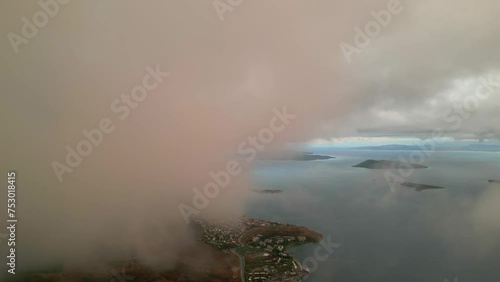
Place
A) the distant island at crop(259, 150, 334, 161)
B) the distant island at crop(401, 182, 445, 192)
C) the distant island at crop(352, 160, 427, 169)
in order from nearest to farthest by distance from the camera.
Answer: the distant island at crop(401, 182, 445, 192), the distant island at crop(259, 150, 334, 161), the distant island at crop(352, 160, 427, 169)

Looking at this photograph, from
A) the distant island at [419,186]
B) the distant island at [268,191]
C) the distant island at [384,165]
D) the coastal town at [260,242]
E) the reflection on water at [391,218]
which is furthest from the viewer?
the distant island at [384,165]

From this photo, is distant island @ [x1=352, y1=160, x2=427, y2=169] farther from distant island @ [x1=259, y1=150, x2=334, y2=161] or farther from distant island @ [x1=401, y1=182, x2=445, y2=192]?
distant island @ [x1=259, y1=150, x2=334, y2=161]

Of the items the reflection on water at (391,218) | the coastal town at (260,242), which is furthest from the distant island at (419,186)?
the coastal town at (260,242)

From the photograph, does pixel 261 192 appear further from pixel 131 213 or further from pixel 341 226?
pixel 131 213

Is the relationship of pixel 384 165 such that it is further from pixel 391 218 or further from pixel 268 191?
pixel 268 191

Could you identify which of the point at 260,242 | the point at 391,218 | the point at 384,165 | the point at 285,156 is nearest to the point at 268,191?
the point at 285,156

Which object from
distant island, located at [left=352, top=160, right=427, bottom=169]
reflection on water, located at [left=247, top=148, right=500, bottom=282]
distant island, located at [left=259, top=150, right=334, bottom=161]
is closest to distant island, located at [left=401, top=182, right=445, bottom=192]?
reflection on water, located at [left=247, top=148, right=500, bottom=282]

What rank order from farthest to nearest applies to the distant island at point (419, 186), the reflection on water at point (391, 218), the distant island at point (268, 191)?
the distant island at point (419, 186), the distant island at point (268, 191), the reflection on water at point (391, 218)

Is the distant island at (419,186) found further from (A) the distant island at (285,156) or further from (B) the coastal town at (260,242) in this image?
(B) the coastal town at (260,242)

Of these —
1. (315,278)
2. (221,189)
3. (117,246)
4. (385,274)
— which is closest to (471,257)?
(385,274)
